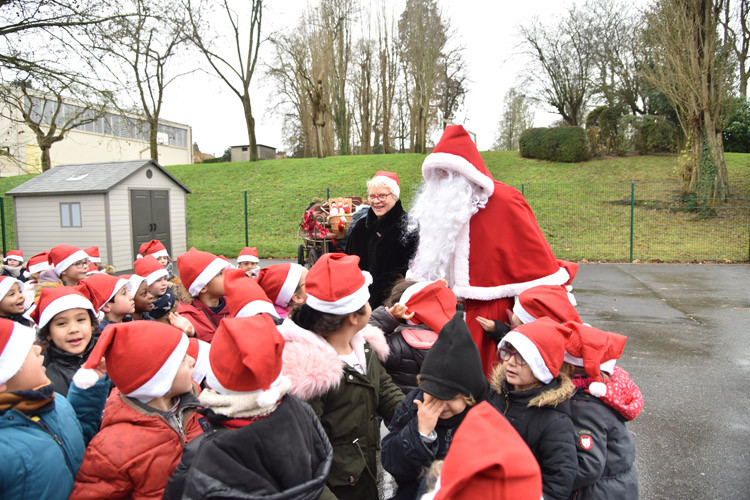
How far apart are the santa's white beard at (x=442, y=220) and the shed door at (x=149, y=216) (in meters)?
11.2

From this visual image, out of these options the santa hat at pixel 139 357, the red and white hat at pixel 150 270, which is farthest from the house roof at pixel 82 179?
the santa hat at pixel 139 357

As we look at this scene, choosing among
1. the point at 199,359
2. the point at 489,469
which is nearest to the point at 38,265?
the point at 199,359

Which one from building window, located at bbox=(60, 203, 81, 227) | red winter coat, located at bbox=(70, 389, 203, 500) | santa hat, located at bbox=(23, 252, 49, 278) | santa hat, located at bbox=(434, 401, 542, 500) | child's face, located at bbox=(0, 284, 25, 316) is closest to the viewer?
santa hat, located at bbox=(434, 401, 542, 500)

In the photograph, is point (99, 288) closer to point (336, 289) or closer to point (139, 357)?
point (139, 357)

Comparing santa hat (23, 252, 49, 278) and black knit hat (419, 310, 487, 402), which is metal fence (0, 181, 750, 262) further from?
black knit hat (419, 310, 487, 402)

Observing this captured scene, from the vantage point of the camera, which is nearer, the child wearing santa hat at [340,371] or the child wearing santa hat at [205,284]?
the child wearing santa hat at [340,371]

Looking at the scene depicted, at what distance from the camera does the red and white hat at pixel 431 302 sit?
2.57 m

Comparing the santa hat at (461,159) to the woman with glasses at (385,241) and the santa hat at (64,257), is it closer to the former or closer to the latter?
the woman with glasses at (385,241)

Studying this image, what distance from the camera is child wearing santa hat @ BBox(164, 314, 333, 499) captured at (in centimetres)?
145

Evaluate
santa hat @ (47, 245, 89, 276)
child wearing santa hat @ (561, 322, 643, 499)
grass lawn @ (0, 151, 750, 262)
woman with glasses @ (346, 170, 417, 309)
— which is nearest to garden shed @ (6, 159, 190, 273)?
grass lawn @ (0, 151, 750, 262)

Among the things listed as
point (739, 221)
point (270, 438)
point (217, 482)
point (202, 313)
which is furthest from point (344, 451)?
point (739, 221)

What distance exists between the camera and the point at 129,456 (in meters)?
1.72

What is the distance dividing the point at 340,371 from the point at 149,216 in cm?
1231

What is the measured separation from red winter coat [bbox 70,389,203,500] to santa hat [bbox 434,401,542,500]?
1196 millimetres
